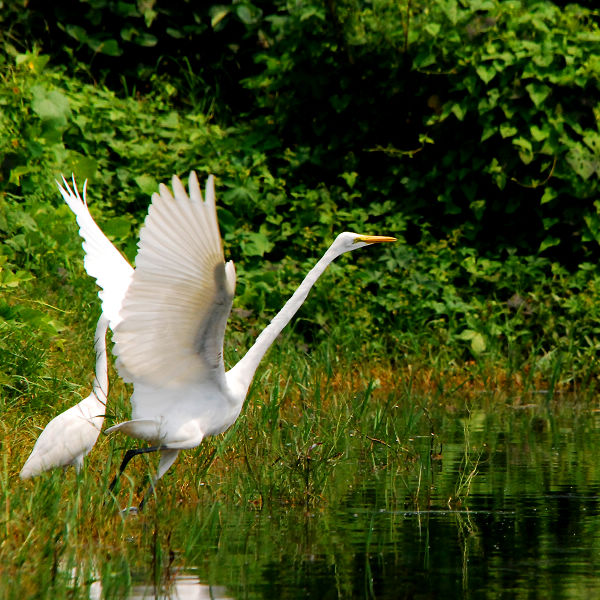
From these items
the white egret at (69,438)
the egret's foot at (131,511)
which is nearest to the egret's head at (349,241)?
the white egret at (69,438)

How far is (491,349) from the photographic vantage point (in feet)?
32.1

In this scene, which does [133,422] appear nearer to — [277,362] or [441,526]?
[441,526]

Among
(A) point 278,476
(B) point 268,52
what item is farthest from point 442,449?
(B) point 268,52

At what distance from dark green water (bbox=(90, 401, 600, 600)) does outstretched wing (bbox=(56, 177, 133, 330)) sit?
1309mm

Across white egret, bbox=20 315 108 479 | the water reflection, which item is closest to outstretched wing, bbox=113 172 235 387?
white egret, bbox=20 315 108 479

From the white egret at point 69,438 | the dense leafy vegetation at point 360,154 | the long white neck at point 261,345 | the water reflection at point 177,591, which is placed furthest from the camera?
the dense leafy vegetation at point 360,154

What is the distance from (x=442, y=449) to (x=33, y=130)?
4.80 meters

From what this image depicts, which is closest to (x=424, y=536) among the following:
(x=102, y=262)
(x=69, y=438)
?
(x=69, y=438)

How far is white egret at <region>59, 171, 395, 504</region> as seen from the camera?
4.66 metres

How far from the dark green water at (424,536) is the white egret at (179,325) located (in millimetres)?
493

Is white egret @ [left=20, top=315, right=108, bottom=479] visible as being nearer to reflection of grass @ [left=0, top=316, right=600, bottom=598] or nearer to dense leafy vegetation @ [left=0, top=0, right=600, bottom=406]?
reflection of grass @ [left=0, top=316, right=600, bottom=598]

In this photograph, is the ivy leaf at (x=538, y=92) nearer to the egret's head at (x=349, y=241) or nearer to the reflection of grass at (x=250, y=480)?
the reflection of grass at (x=250, y=480)

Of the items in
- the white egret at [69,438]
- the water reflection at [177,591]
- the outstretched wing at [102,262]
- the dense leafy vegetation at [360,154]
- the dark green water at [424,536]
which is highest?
the dense leafy vegetation at [360,154]

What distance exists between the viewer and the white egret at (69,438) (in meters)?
5.67
